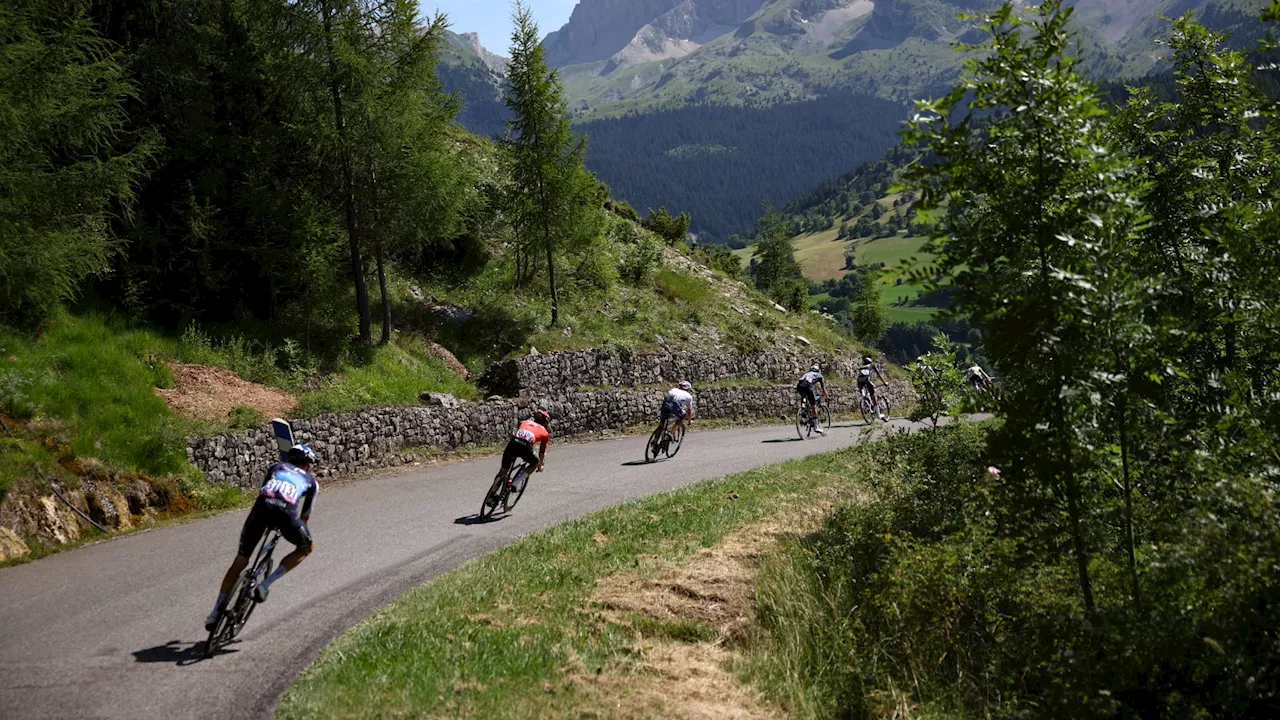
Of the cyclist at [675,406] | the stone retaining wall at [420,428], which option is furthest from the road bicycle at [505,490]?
the cyclist at [675,406]

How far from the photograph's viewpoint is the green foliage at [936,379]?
13.6 meters

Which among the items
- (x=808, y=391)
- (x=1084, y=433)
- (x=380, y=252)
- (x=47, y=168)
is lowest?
(x=808, y=391)

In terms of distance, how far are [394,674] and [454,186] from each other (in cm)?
1965

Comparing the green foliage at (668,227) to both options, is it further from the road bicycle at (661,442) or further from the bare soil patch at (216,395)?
the bare soil patch at (216,395)

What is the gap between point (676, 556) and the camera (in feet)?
38.7

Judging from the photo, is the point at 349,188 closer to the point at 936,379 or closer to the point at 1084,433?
the point at 936,379

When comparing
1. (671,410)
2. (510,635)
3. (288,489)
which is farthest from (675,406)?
(288,489)

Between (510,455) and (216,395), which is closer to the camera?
(510,455)

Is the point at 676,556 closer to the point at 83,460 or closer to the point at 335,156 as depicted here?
the point at 83,460

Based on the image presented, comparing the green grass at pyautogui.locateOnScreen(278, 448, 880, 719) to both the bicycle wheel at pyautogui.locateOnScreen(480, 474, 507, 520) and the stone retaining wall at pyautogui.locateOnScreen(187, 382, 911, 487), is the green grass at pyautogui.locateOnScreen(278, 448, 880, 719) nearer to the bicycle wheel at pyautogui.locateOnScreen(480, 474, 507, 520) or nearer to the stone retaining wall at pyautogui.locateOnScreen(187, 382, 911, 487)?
the bicycle wheel at pyautogui.locateOnScreen(480, 474, 507, 520)

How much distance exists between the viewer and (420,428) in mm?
20297

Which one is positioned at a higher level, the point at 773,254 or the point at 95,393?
the point at 773,254

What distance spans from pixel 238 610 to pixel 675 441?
14.3 metres

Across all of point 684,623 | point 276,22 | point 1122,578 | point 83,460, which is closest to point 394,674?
point 684,623
